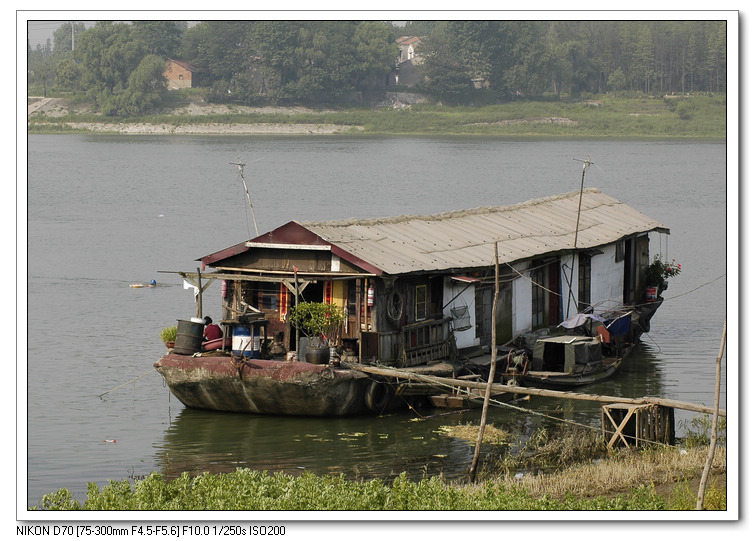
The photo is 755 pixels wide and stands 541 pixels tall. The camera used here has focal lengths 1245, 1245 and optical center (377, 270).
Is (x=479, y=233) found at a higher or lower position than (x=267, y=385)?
higher

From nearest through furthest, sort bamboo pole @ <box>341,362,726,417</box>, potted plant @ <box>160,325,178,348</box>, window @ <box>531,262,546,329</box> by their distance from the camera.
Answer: bamboo pole @ <box>341,362,726,417</box> → potted plant @ <box>160,325,178,348</box> → window @ <box>531,262,546,329</box>

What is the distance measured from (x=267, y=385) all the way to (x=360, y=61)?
8245 centimetres

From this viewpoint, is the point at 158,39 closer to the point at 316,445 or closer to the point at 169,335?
the point at 169,335

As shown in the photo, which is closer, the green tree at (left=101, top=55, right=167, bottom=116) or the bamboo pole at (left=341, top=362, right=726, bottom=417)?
the bamboo pole at (left=341, top=362, right=726, bottom=417)

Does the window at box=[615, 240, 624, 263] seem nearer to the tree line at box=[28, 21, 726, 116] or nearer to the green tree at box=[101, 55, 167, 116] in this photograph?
the tree line at box=[28, 21, 726, 116]

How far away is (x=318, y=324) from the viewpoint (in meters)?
21.7

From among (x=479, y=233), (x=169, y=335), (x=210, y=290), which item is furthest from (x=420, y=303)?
(x=210, y=290)

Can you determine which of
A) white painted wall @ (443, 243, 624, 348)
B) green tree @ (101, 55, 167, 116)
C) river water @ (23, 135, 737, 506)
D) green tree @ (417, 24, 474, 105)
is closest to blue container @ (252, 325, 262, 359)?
river water @ (23, 135, 737, 506)

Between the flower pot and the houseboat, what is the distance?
87 millimetres

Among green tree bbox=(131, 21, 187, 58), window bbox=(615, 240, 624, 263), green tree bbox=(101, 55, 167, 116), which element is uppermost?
green tree bbox=(131, 21, 187, 58)

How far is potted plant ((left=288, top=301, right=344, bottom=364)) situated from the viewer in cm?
2130

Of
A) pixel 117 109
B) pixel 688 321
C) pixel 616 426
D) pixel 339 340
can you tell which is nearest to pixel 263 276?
pixel 339 340

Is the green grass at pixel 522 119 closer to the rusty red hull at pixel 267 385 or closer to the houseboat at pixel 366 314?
the houseboat at pixel 366 314
